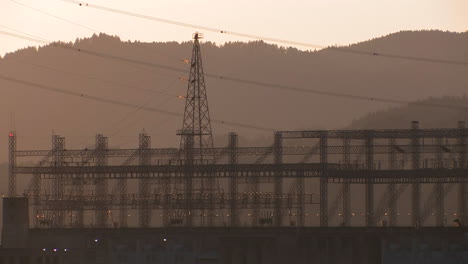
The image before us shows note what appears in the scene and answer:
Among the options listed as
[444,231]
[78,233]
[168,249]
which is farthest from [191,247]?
[444,231]

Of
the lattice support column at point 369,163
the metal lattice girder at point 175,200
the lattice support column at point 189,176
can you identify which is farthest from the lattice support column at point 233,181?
the lattice support column at point 369,163

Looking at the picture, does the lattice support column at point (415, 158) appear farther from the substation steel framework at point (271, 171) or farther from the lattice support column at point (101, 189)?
the lattice support column at point (101, 189)

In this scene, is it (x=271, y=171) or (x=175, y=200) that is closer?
(x=271, y=171)

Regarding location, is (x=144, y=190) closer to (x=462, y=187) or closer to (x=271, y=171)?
(x=271, y=171)

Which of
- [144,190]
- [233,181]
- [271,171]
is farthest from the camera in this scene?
[144,190]

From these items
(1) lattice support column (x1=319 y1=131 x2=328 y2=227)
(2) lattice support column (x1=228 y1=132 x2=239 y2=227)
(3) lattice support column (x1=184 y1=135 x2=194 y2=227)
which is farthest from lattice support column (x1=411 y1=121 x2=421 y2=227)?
(3) lattice support column (x1=184 y1=135 x2=194 y2=227)

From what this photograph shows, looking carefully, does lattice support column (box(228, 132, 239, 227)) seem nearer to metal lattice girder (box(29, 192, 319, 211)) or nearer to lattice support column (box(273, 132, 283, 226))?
metal lattice girder (box(29, 192, 319, 211))

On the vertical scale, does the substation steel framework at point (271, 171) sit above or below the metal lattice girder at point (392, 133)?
below

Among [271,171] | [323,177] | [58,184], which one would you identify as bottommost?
[58,184]

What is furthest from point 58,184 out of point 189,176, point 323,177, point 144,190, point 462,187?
point 462,187

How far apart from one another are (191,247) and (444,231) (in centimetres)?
2173

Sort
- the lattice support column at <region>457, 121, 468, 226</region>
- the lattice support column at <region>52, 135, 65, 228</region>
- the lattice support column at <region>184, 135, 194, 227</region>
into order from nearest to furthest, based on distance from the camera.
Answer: the lattice support column at <region>457, 121, 468, 226</region> → the lattice support column at <region>184, 135, 194, 227</region> → the lattice support column at <region>52, 135, 65, 228</region>

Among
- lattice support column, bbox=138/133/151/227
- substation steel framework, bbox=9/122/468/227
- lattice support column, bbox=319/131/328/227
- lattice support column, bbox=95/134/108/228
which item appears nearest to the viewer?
lattice support column, bbox=319/131/328/227

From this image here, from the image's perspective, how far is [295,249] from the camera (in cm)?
13012
